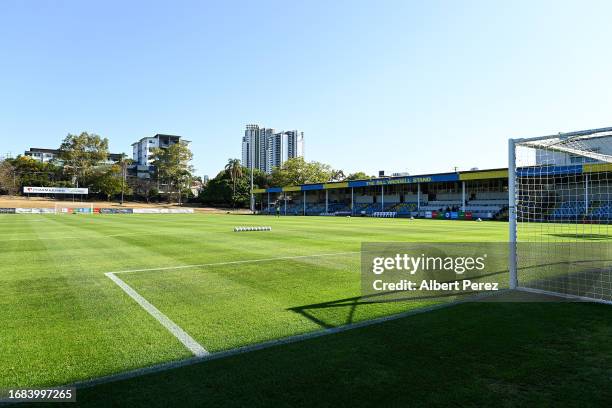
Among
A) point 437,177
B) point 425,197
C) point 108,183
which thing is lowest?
point 425,197

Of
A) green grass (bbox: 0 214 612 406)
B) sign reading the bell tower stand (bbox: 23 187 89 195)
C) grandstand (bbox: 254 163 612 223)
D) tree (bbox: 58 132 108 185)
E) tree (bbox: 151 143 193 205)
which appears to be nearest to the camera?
green grass (bbox: 0 214 612 406)

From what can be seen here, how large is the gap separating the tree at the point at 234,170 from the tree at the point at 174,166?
12192 millimetres

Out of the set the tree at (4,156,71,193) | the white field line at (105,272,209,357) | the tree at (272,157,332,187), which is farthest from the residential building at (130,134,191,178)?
the white field line at (105,272,209,357)

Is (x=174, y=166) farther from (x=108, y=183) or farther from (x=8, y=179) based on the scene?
(x=8, y=179)

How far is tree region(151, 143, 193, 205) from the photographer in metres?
108

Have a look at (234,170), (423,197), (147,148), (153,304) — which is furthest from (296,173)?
(153,304)

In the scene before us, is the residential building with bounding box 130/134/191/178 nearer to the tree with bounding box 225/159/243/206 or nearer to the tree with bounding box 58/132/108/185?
the tree with bounding box 58/132/108/185

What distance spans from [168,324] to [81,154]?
11502 centimetres

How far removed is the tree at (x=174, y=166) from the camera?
108 metres

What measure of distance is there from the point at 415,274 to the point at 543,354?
17.1 feet

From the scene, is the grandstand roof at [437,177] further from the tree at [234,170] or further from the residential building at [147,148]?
the residential building at [147,148]

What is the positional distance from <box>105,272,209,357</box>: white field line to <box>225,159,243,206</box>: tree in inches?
3787

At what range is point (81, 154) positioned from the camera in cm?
10294

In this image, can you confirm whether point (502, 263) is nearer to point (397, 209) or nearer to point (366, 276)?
point (366, 276)
